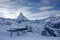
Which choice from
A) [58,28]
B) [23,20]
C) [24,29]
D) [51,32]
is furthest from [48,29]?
[23,20]

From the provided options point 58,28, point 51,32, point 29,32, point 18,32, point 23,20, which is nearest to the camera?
point 18,32

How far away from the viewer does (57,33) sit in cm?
4200

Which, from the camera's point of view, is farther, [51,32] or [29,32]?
[51,32]

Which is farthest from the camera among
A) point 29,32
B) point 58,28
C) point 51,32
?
point 58,28

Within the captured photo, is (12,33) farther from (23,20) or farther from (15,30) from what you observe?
(23,20)

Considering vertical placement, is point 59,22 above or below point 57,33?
above

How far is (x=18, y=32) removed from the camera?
35156mm

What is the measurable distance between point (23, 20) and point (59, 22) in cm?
1566

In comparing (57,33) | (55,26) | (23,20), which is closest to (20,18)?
(23,20)

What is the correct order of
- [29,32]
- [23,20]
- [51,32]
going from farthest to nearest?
[23,20]
[51,32]
[29,32]

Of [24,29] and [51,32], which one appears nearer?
[24,29]

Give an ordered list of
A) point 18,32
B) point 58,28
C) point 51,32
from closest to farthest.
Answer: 1. point 18,32
2. point 51,32
3. point 58,28

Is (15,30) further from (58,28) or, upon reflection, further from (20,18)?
(20,18)

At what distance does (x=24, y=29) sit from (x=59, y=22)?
557 inches
